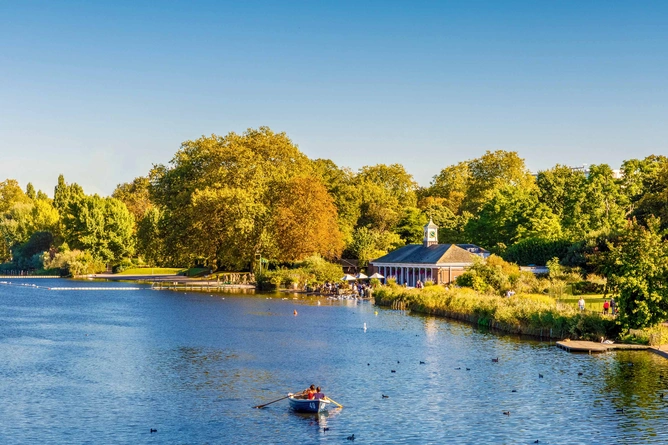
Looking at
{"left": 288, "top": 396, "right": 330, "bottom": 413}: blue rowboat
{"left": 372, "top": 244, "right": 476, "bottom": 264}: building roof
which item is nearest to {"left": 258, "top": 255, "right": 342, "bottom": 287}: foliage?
{"left": 372, "top": 244, "right": 476, "bottom": 264}: building roof

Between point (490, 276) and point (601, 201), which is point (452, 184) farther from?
point (490, 276)

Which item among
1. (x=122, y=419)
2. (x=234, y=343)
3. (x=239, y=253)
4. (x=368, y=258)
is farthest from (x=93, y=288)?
(x=122, y=419)

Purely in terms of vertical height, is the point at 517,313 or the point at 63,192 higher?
the point at 63,192

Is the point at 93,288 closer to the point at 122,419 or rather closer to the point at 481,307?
the point at 481,307

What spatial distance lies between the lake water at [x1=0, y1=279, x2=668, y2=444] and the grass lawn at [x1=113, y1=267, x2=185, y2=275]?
8206cm

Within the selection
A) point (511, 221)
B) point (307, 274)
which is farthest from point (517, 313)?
point (307, 274)

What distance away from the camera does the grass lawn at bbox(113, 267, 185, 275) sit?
150m

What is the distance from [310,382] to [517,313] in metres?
23.6

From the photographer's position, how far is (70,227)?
154 metres

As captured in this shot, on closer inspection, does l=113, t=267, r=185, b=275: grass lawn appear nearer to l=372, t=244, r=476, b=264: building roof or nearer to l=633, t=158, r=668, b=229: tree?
l=372, t=244, r=476, b=264: building roof

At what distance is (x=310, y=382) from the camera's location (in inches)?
1628

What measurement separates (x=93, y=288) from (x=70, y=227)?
45.1 meters

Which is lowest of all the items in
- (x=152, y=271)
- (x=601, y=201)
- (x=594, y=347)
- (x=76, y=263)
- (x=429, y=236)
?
(x=594, y=347)

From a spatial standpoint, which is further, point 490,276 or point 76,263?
point 76,263
